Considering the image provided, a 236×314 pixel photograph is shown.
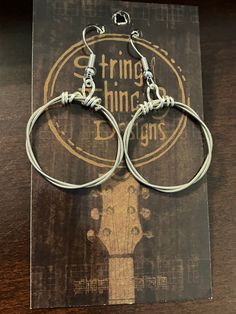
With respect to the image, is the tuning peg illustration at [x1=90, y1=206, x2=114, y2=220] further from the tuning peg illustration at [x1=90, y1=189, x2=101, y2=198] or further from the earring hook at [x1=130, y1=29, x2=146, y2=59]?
the earring hook at [x1=130, y1=29, x2=146, y2=59]

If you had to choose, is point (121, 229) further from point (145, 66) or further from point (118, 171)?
point (145, 66)

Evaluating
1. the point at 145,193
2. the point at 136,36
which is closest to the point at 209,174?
the point at 145,193

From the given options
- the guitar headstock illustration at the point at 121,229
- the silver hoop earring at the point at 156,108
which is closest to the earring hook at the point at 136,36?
the silver hoop earring at the point at 156,108

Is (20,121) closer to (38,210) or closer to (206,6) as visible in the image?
(38,210)

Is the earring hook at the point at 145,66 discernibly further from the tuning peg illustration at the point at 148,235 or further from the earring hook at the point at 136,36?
the tuning peg illustration at the point at 148,235

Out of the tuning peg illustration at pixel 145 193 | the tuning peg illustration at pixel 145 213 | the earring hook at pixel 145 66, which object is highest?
the earring hook at pixel 145 66

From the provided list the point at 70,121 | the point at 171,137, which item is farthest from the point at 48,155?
the point at 171,137

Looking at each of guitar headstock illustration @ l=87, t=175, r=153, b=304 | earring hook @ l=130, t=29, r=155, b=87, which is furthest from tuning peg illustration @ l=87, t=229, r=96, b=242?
earring hook @ l=130, t=29, r=155, b=87
